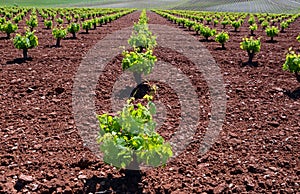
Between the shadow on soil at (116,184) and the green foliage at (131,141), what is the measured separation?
308 mm

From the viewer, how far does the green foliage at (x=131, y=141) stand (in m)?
4.38

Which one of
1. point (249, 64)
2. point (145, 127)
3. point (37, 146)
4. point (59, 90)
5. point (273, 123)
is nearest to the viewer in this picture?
point (145, 127)

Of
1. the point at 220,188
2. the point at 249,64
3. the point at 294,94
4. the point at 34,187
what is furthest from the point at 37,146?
the point at 249,64

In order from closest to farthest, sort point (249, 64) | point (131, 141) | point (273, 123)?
1. point (131, 141)
2. point (273, 123)
3. point (249, 64)

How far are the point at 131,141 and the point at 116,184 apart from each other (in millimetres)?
752

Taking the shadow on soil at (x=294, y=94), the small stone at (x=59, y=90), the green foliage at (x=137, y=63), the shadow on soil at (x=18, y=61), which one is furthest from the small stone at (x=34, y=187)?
the shadow on soil at (x=18, y=61)

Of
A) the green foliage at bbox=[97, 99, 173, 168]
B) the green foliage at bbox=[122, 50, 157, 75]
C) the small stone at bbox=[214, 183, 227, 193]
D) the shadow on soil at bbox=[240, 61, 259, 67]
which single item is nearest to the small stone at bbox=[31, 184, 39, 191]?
the green foliage at bbox=[97, 99, 173, 168]

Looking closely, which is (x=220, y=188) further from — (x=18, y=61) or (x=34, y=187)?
(x=18, y=61)

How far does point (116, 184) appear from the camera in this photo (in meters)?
4.78

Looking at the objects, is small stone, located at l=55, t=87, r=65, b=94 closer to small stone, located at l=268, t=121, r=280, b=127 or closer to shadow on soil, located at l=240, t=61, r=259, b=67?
small stone, located at l=268, t=121, r=280, b=127

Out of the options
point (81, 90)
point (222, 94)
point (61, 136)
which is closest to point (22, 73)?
point (81, 90)

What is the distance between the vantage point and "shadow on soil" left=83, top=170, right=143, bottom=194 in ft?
15.2

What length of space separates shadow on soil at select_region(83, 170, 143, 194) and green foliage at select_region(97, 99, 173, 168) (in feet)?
1.01

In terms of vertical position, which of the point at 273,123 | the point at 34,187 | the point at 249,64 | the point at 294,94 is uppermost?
the point at 249,64
